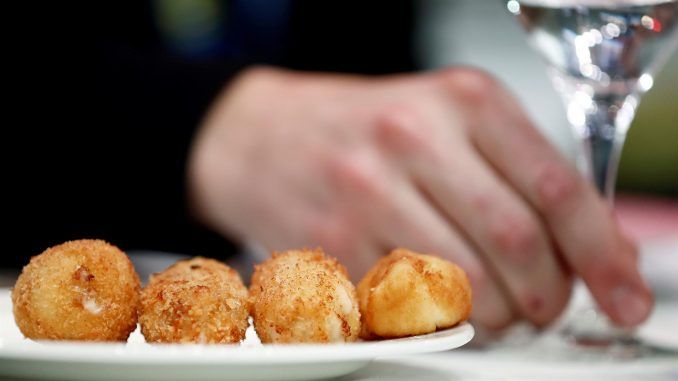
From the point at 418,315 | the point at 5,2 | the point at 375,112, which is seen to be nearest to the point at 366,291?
the point at 418,315

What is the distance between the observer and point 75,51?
1.45 metres

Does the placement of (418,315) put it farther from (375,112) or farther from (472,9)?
(472,9)

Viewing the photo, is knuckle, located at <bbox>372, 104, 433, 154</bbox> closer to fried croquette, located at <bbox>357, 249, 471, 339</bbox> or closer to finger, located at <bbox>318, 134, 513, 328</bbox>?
finger, located at <bbox>318, 134, 513, 328</bbox>

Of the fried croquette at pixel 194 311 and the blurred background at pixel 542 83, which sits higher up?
the blurred background at pixel 542 83

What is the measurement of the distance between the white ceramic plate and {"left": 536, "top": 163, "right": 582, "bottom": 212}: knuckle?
0.34m

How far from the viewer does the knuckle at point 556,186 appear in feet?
2.38

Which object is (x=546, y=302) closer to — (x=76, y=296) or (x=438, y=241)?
(x=438, y=241)

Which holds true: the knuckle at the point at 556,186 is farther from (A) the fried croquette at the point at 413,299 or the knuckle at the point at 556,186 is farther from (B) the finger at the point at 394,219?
(A) the fried croquette at the point at 413,299

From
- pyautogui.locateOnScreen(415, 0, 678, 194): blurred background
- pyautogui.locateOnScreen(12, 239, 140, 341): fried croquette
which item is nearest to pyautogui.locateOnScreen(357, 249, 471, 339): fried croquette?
pyautogui.locateOnScreen(12, 239, 140, 341): fried croquette

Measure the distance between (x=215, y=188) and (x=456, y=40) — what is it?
255 centimetres

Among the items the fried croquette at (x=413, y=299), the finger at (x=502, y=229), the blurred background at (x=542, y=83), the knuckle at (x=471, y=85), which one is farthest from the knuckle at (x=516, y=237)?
the blurred background at (x=542, y=83)

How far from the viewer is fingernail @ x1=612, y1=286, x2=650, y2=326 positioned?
68cm

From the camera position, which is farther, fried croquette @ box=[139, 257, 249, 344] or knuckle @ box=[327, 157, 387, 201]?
knuckle @ box=[327, 157, 387, 201]

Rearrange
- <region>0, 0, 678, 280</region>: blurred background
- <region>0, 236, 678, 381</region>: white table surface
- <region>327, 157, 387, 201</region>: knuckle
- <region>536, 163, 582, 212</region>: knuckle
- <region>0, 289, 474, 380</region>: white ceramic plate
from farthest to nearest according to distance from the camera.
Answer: <region>0, 0, 678, 280</region>: blurred background, <region>327, 157, 387, 201</region>: knuckle, <region>536, 163, 582, 212</region>: knuckle, <region>0, 236, 678, 381</region>: white table surface, <region>0, 289, 474, 380</region>: white ceramic plate
